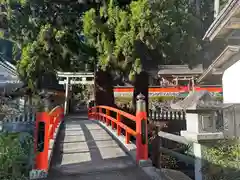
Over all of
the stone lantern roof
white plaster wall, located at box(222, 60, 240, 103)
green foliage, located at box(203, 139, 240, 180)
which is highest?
white plaster wall, located at box(222, 60, 240, 103)

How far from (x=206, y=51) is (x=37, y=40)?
776 cm

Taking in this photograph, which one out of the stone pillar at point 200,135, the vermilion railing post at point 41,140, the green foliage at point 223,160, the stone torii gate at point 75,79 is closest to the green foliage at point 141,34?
the stone pillar at point 200,135

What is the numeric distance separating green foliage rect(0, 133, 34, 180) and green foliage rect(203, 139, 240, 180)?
314 cm

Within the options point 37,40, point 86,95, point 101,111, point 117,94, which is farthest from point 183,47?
point 86,95

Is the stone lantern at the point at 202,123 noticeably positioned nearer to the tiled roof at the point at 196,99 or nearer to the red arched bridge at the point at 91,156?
the tiled roof at the point at 196,99

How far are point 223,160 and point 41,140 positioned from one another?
10.6ft

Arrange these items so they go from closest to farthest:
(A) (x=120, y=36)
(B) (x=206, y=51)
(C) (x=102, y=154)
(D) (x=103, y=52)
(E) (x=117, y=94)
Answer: (C) (x=102, y=154), (A) (x=120, y=36), (D) (x=103, y=52), (B) (x=206, y=51), (E) (x=117, y=94)

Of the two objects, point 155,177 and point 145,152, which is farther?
point 145,152

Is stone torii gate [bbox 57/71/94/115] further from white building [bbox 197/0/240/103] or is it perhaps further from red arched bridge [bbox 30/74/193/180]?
red arched bridge [bbox 30/74/193/180]

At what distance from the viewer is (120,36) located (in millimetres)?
10359

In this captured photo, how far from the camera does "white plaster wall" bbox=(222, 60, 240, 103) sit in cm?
753

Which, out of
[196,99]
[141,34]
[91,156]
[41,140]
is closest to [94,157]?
[91,156]

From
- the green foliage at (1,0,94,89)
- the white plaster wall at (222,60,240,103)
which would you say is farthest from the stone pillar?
the green foliage at (1,0,94,89)

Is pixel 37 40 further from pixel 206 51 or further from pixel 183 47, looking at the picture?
pixel 206 51
